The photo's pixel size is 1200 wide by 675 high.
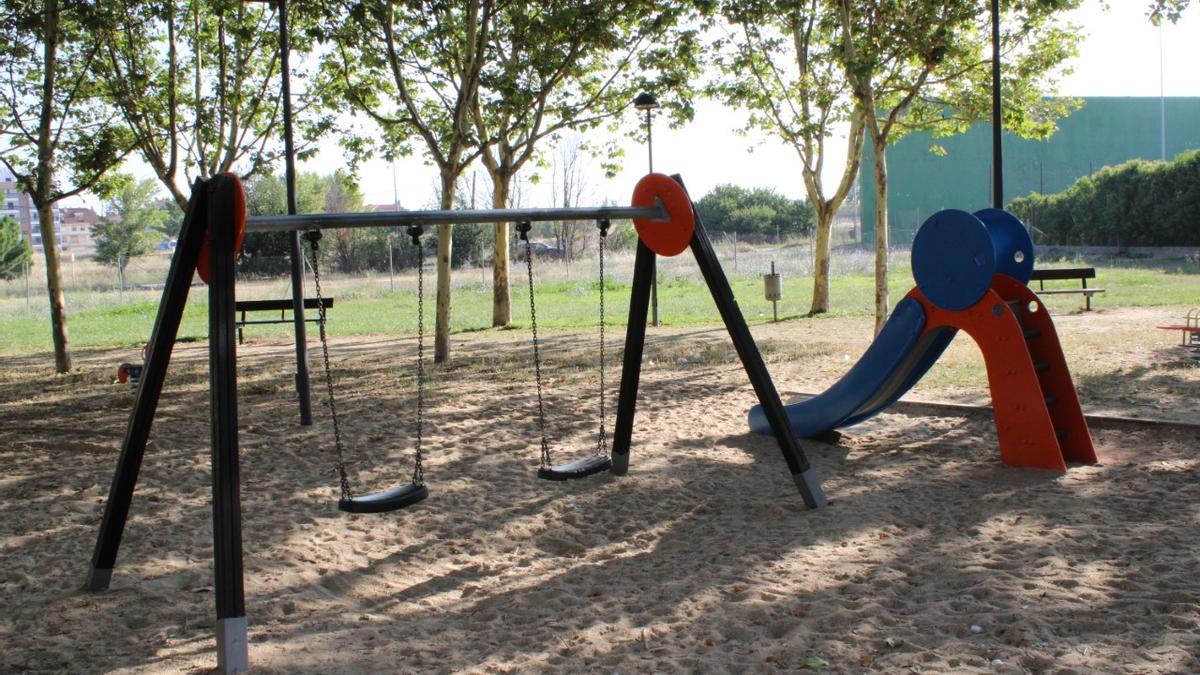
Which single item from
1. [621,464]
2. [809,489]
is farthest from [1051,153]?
[809,489]

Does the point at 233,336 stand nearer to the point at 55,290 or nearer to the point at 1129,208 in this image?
the point at 55,290

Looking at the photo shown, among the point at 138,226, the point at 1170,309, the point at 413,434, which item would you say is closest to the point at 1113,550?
the point at 413,434

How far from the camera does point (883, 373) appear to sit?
6352mm

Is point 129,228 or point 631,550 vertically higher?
point 129,228

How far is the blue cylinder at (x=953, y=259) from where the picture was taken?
19.3 feet

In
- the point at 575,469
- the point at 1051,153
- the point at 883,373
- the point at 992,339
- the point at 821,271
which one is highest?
the point at 1051,153

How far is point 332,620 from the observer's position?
385 cm

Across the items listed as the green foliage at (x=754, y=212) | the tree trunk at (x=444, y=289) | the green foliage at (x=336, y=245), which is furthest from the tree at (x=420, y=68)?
the green foliage at (x=754, y=212)

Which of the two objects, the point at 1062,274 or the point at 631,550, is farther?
the point at 1062,274

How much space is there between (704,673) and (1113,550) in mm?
2155

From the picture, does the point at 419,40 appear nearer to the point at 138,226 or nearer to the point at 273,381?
the point at 273,381

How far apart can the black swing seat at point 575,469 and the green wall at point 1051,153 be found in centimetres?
4032

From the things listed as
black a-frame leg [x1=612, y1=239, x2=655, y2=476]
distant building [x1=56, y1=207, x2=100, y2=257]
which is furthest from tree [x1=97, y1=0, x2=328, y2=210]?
distant building [x1=56, y1=207, x2=100, y2=257]

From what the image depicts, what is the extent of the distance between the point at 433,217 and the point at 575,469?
65.2 inches
